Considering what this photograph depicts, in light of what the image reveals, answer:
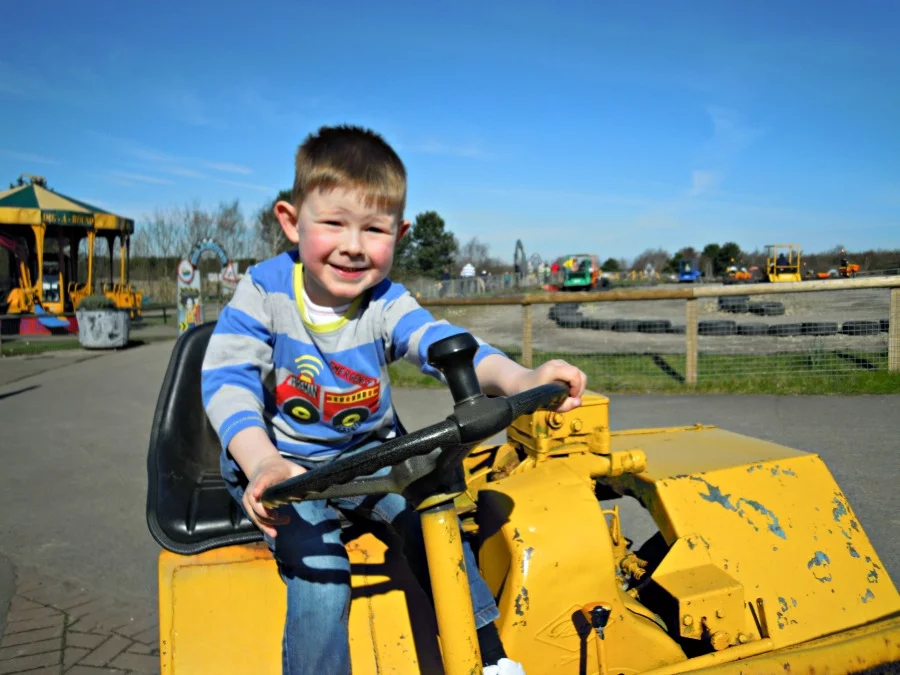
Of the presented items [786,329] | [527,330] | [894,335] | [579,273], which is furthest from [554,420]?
[579,273]

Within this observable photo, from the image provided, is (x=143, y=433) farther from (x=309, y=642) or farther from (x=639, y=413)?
(x=309, y=642)

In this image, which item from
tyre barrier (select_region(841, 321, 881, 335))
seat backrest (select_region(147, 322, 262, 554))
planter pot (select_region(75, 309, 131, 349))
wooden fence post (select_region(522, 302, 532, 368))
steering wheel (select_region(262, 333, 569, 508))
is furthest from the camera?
planter pot (select_region(75, 309, 131, 349))

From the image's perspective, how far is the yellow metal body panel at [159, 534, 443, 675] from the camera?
162 cm

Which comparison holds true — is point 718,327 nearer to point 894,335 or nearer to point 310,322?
point 894,335

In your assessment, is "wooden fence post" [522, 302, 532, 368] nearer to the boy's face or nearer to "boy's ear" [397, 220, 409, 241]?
"boy's ear" [397, 220, 409, 241]

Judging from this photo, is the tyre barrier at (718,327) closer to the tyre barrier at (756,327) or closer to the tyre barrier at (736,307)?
the tyre barrier at (756,327)

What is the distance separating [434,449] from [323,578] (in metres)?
0.62

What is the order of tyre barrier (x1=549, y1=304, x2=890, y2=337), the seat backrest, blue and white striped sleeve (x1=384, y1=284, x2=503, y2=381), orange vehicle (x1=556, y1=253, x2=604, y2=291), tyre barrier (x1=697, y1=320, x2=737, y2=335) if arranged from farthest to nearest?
orange vehicle (x1=556, y1=253, x2=604, y2=291), tyre barrier (x1=697, y1=320, x2=737, y2=335), tyre barrier (x1=549, y1=304, x2=890, y2=337), the seat backrest, blue and white striped sleeve (x1=384, y1=284, x2=503, y2=381)

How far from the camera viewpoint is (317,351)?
180 cm

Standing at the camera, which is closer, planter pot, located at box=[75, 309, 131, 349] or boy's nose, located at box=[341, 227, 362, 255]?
boy's nose, located at box=[341, 227, 362, 255]

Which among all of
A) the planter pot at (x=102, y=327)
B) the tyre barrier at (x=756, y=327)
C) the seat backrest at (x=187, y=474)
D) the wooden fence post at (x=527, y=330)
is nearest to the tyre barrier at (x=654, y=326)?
the tyre barrier at (x=756, y=327)

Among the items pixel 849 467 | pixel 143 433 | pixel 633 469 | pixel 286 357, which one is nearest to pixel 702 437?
pixel 633 469

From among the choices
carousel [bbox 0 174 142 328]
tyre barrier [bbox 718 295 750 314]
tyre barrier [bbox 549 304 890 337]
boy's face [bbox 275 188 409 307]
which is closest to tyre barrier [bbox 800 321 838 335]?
tyre barrier [bbox 549 304 890 337]

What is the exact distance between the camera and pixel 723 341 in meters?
8.30
